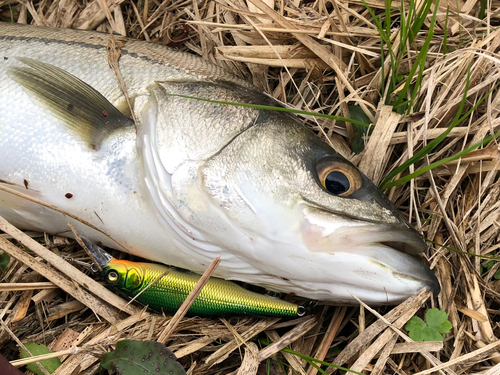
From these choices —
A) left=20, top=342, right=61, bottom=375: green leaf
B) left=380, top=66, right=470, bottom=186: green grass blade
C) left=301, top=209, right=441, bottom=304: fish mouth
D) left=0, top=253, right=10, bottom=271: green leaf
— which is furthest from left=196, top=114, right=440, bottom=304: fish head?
left=0, top=253, right=10, bottom=271: green leaf

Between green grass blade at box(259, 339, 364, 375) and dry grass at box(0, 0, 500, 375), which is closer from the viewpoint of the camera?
green grass blade at box(259, 339, 364, 375)

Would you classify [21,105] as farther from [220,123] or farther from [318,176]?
[318,176]

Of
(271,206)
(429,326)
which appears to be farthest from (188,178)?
(429,326)

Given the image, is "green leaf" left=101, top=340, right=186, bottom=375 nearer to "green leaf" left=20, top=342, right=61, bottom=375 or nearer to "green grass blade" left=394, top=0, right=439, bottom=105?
"green leaf" left=20, top=342, right=61, bottom=375

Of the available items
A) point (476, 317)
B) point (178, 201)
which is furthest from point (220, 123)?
point (476, 317)

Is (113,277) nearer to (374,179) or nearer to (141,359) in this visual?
(141,359)

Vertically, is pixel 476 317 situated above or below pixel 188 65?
below

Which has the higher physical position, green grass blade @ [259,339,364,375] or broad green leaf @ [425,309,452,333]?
broad green leaf @ [425,309,452,333]
